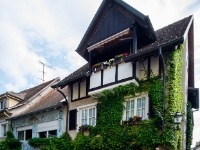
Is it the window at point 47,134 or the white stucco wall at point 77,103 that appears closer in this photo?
the white stucco wall at point 77,103

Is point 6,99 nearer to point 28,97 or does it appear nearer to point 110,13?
point 28,97

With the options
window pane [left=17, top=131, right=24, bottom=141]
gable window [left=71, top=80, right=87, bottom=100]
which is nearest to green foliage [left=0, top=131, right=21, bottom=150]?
window pane [left=17, top=131, right=24, bottom=141]

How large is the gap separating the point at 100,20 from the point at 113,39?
219 cm

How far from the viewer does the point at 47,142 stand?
2023cm

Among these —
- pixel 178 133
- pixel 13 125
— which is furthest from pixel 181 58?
pixel 13 125

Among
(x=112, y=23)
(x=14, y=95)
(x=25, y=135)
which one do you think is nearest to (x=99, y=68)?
(x=112, y=23)

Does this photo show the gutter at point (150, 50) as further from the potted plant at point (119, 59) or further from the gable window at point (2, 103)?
the gable window at point (2, 103)

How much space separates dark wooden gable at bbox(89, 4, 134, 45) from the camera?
1686cm

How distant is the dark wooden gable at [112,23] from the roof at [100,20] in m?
Result: 0.28

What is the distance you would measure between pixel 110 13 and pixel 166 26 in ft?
11.8

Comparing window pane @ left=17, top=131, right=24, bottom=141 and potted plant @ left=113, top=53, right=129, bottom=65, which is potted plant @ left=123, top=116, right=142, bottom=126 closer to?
potted plant @ left=113, top=53, right=129, bottom=65

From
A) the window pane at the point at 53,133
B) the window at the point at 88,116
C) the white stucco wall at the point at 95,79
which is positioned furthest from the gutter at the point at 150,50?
the window pane at the point at 53,133

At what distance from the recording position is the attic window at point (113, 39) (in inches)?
651

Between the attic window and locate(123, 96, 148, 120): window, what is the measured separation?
11.6 feet
